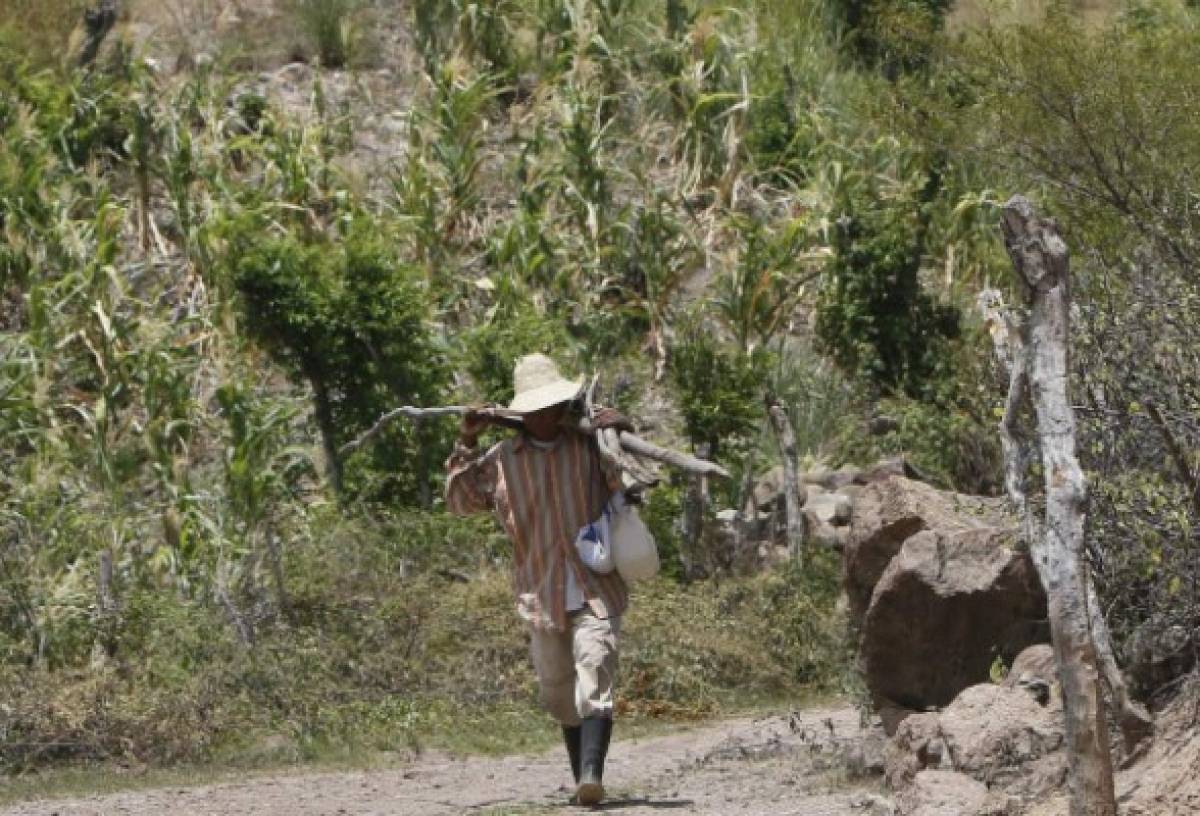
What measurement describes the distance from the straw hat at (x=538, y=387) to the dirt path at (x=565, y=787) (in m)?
1.48

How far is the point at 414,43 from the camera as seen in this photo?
23.3m

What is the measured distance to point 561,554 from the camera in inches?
344

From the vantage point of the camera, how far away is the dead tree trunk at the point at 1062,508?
264 inches

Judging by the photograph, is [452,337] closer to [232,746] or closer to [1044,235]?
[232,746]

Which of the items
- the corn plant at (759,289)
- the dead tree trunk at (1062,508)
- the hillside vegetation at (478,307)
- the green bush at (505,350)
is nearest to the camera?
the dead tree trunk at (1062,508)

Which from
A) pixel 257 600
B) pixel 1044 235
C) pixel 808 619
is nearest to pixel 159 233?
pixel 257 600

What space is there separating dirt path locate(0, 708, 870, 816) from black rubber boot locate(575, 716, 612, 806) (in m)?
0.11

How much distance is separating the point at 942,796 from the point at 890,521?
268 centimetres

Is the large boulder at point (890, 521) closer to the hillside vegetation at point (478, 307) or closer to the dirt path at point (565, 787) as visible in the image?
the dirt path at point (565, 787)

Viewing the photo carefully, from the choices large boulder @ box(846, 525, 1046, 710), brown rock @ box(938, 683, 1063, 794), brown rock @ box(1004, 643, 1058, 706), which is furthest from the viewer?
large boulder @ box(846, 525, 1046, 710)

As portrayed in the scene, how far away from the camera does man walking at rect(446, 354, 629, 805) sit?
28.3 feet

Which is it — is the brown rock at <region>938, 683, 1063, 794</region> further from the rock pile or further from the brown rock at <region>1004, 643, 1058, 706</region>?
the rock pile

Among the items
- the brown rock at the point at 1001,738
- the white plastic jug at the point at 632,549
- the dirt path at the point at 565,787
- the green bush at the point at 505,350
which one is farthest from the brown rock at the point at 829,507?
the brown rock at the point at 1001,738

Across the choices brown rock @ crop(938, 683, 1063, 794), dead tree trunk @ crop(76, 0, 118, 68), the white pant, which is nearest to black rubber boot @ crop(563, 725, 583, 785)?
the white pant
